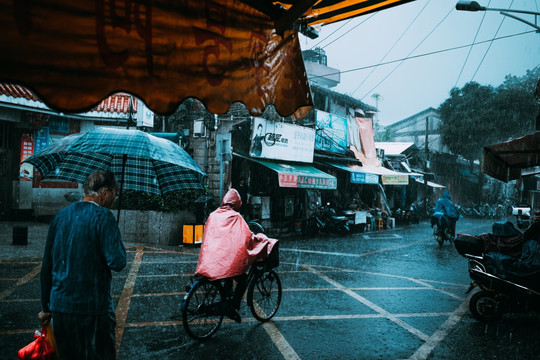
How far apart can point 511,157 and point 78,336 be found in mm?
8009

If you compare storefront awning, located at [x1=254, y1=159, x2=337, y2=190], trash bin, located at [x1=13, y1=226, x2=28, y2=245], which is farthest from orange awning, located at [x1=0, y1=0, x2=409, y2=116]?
storefront awning, located at [x1=254, y1=159, x2=337, y2=190]

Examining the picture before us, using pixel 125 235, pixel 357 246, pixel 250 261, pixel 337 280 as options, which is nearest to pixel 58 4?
pixel 250 261

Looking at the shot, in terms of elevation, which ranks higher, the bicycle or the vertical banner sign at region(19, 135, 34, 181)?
the vertical banner sign at region(19, 135, 34, 181)

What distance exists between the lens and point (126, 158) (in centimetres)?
509

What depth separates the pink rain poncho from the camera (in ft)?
14.8

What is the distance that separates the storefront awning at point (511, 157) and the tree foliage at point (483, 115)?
25124mm

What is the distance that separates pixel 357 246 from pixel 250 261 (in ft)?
30.2

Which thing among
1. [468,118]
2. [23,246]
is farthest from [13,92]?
[468,118]

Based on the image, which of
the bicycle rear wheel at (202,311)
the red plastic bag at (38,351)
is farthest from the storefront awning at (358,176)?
the red plastic bag at (38,351)

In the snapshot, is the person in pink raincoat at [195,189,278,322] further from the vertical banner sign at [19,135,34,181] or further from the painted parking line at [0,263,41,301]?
the vertical banner sign at [19,135,34,181]

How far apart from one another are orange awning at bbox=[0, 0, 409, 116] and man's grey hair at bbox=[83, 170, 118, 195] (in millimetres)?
1031

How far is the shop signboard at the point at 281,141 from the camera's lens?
48.1ft

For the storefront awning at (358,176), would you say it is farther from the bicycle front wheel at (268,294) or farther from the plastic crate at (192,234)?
the bicycle front wheel at (268,294)

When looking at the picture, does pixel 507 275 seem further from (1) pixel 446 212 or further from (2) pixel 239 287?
(1) pixel 446 212
